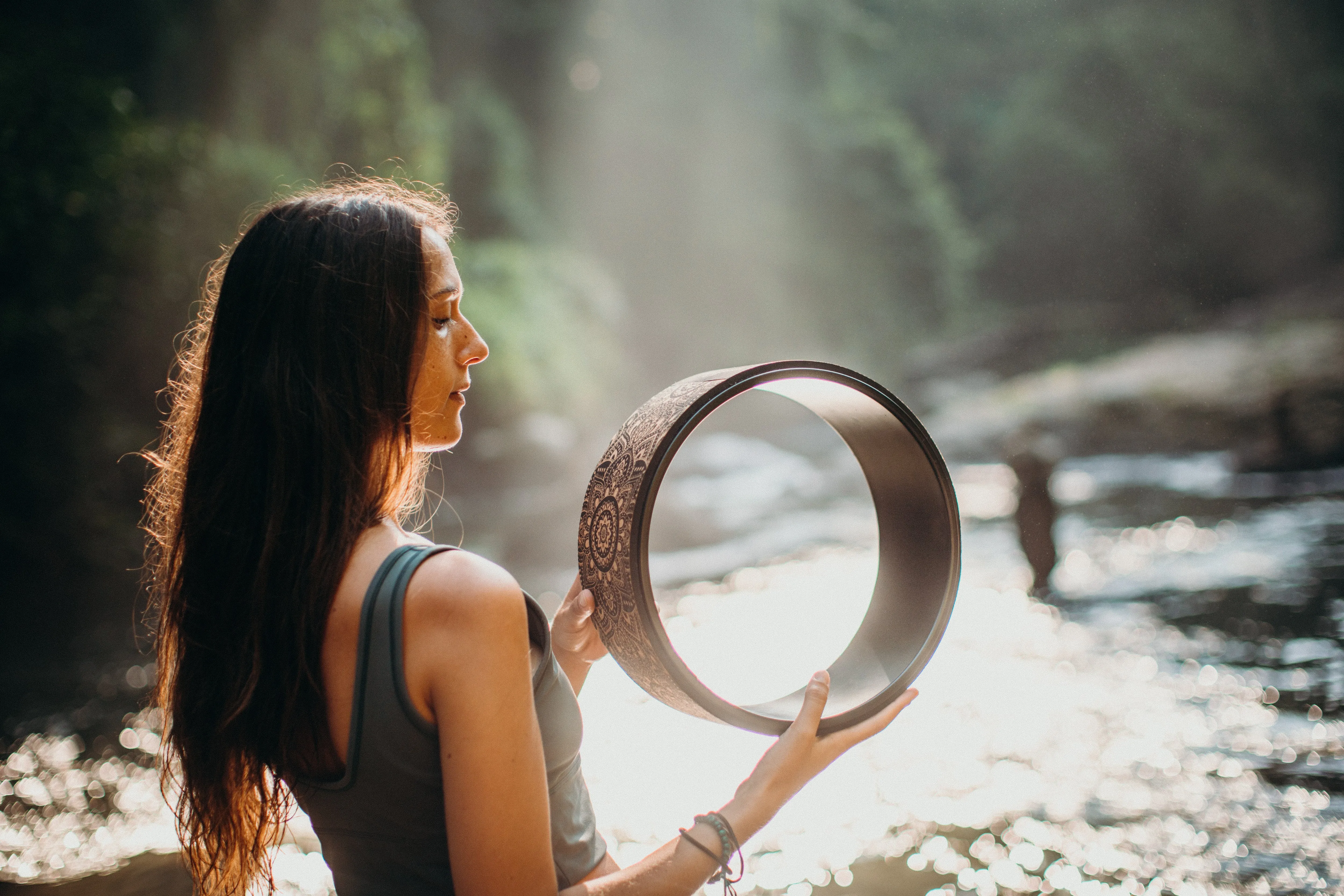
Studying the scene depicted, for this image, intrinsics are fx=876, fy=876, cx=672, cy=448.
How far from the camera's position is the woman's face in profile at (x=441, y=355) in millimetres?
→ 843

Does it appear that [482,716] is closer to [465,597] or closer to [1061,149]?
[465,597]

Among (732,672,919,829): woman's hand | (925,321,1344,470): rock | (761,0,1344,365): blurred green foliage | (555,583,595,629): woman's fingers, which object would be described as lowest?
(732,672,919,829): woman's hand

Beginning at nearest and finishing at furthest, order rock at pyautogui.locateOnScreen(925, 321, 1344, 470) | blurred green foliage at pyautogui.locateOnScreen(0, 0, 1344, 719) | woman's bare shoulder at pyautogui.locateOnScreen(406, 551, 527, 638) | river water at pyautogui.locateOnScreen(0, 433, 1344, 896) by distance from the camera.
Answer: woman's bare shoulder at pyautogui.locateOnScreen(406, 551, 527, 638), river water at pyautogui.locateOnScreen(0, 433, 1344, 896), blurred green foliage at pyautogui.locateOnScreen(0, 0, 1344, 719), rock at pyautogui.locateOnScreen(925, 321, 1344, 470)

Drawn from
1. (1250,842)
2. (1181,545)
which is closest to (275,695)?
(1250,842)

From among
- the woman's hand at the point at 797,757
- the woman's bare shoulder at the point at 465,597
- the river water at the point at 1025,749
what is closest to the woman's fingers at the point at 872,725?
the woman's hand at the point at 797,757

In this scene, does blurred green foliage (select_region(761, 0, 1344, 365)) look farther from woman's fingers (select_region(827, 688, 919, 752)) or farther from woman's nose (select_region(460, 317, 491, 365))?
woman's nose (select_region(460, 317, 491, 365))

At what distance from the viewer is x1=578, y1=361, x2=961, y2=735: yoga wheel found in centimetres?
93

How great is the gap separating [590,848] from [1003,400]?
10216mm

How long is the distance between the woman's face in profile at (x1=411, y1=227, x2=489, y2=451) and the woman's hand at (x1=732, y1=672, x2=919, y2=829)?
449 millimetres

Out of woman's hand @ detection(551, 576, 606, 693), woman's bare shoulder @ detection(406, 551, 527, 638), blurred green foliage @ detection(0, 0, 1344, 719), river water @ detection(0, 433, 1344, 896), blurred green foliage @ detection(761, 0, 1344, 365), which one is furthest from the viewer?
blurred green foliage @ detection(761, 0, 1344, 365)

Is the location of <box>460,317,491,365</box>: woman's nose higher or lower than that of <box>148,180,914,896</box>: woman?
higher

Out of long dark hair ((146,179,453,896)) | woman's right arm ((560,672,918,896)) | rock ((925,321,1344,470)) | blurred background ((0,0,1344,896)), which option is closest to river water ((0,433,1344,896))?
blurred background ((0,0,1344,896))

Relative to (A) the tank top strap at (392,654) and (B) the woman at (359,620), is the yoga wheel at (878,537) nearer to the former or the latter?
(B) the woman at (359,620)

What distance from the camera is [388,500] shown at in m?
0.85
